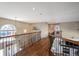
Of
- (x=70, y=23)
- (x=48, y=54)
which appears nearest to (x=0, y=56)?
(x=48, y=54)

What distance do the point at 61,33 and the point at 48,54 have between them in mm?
464

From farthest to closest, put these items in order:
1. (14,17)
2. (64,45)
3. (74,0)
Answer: (64,45) → (14,17) → (74,0)

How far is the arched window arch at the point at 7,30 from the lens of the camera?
6.63 ft

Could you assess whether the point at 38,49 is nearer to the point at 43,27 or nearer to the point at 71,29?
the point at 43,27

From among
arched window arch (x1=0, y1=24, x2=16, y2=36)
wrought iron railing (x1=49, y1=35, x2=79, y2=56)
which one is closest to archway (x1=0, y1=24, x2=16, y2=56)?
arched window arch (x1=0, y1=24, x2=16, y2=36)

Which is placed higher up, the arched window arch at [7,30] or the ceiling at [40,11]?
the ceiling at [40,11]

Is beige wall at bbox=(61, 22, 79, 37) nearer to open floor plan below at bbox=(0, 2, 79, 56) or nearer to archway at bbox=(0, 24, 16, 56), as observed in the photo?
open floor plan below at bbox=(0, 2, 79, 56)

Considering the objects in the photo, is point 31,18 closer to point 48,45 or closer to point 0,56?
point 48,45

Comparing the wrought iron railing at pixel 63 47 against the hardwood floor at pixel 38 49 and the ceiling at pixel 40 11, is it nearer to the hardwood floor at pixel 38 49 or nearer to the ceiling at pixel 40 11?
the hardwood floor at pixel 38 49

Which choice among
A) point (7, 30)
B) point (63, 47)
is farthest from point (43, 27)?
point (7, 30)

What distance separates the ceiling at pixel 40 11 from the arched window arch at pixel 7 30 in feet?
0.54

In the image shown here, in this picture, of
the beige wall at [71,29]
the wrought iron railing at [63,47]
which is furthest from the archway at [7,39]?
the beige wall at [71,29]

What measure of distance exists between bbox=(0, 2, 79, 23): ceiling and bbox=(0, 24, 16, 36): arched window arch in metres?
0.16

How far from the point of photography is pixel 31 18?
210 centimetres
